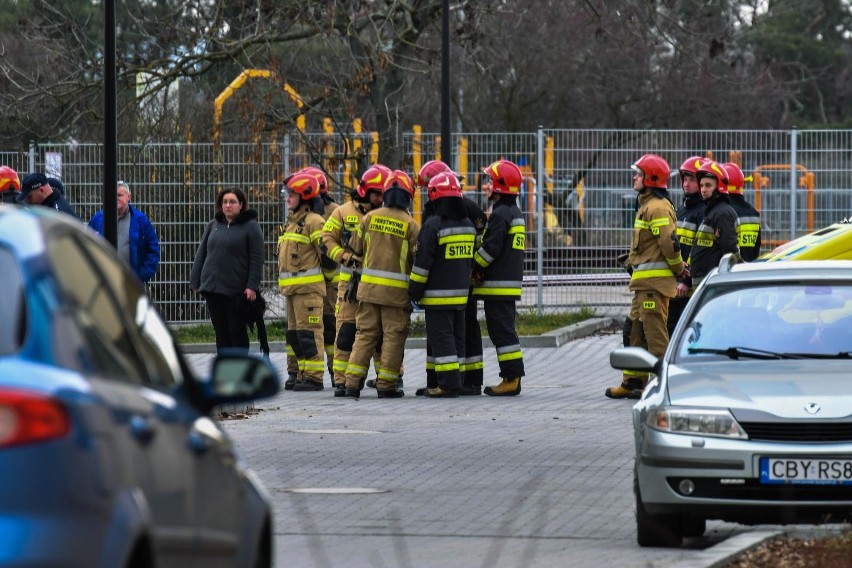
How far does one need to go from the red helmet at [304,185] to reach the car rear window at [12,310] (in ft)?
44.3

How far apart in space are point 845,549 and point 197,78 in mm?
17812

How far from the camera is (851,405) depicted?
830 centimetres

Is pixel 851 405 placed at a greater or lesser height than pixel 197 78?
lesser

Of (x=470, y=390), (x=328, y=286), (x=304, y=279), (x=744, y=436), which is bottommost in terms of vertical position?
(x=470, y=390)

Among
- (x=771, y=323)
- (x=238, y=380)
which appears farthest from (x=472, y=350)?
(x=238, y=380)

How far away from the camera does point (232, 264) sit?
55.6ft

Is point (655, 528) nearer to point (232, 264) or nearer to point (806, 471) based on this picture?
point (806, 471)

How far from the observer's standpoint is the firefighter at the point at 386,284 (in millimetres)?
16562

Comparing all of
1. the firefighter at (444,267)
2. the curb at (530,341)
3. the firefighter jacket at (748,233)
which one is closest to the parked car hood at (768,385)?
the firefighter at (444,267)

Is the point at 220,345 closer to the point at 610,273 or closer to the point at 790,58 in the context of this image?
the point at 610,273

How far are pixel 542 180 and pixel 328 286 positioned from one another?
6.86 m

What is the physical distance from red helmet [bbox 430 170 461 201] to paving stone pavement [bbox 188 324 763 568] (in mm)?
1808

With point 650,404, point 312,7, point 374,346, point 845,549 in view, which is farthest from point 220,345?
point 845,549

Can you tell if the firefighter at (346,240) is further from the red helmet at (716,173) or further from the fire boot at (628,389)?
the red helmet at (716,173)
